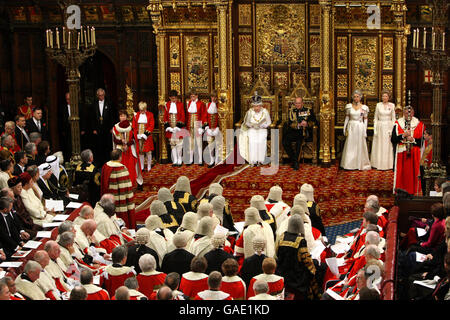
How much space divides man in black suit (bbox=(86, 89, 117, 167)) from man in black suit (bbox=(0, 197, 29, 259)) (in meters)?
7.59

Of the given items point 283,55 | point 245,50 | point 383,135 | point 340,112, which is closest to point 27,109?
point 245,50

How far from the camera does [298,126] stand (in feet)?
59.6

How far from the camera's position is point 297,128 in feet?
59.8

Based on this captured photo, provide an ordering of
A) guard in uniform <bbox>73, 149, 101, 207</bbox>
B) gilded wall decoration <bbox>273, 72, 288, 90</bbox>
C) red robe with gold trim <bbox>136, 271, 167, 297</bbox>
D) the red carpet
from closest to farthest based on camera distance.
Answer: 1. red robe with gold trim <bbox>136, 271, 167, 297</bbox>
2. guard in uniform <bbox>73, 149, 101, 207</bbox>
3. the red carpet
4. gilded wall decoration <bbox>273, 72, 288, 90</bbox>

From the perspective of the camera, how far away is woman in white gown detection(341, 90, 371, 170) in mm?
18266

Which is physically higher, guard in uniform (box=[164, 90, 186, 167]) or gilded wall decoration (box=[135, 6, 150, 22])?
gilded wall decoration (box=[135, 6, 150, 22])

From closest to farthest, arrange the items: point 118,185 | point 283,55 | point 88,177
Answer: point 118,185, point 88,177, point 283,55

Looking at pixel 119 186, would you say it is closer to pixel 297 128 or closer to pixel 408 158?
pixel 297 128

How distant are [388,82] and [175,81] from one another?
16.4 feet

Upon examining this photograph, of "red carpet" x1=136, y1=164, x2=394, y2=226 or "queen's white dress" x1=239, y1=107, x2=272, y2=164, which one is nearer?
"red carpet" x1=136, y1=164, x2=394, y2=226

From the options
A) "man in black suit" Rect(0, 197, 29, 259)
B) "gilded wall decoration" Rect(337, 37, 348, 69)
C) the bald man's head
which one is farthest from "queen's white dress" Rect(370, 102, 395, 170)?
"man in black suit" Rect(0, 197, 29, 259)

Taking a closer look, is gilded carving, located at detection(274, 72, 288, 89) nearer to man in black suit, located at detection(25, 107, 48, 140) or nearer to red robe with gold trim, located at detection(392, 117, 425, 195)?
red robe with gold trim, located at detection(392, 117, 425, 195)
